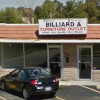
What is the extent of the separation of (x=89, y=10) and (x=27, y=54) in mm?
42242

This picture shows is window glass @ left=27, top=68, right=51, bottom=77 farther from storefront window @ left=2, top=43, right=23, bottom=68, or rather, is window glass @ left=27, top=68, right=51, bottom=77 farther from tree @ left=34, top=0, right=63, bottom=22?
tree @ left=34, top=0, right=63, bottom=22

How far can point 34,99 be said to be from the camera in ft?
42.3

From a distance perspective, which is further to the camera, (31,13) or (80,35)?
(31,13)

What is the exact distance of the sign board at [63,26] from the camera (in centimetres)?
1753

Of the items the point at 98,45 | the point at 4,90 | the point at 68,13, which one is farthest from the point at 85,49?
the point at 68,13

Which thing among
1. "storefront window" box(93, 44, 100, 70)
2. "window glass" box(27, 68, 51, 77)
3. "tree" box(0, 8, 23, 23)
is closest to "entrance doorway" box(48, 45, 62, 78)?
"storefront window" box(93, 44, 100, 70)

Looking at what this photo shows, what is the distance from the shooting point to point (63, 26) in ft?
58.0

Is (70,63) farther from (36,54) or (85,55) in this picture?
(36,54)

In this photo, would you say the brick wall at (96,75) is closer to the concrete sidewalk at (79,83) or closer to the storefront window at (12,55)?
the concrete sidewalk at (79,83)

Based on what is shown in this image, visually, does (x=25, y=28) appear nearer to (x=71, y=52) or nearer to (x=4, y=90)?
(x=71, y=52)

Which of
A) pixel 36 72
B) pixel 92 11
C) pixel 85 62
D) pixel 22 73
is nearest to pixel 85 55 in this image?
pixel 85 62

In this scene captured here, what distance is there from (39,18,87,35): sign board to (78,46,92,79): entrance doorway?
1.38 metres

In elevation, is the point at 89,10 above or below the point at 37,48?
above

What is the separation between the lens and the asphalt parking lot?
13.1 metres
